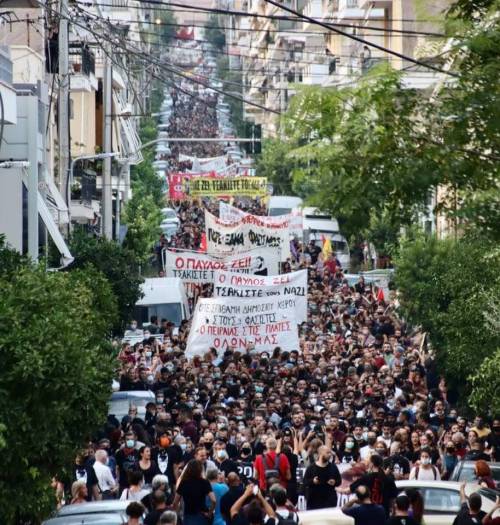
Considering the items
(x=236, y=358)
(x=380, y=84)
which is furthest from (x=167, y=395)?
(x=380, y=84)

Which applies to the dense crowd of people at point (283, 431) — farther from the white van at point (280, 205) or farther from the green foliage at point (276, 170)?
the green foliage at point (276, 170)

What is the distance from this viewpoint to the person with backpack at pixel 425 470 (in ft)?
71.7

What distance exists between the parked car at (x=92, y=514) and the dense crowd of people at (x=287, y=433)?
32 centimetres

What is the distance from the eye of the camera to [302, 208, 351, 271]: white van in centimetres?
6837

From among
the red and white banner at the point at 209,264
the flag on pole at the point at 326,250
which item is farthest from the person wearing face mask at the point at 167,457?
the flag on pole at the point at 326,250

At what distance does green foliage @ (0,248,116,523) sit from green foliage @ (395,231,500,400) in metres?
7.88

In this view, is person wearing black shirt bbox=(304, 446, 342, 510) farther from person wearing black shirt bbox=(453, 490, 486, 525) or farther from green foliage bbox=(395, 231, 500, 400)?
green foliage bbox=(395, 231, 500, 400)

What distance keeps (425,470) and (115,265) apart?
49.5ft

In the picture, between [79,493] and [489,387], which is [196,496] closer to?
[79,493]

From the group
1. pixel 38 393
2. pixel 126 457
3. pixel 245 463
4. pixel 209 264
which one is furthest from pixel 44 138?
pixel 38 393

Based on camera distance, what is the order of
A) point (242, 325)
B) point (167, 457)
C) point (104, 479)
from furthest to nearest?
point (242, 325) < point (167, 457) < point (104, 479)

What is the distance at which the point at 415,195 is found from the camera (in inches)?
575

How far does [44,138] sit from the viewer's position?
37.7 metres

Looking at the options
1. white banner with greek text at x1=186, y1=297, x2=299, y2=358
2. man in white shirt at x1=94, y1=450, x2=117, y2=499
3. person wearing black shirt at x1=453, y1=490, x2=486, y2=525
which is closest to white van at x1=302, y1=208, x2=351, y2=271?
white banner with greek text at x1=186, y1=297, x2=299, y2=358
